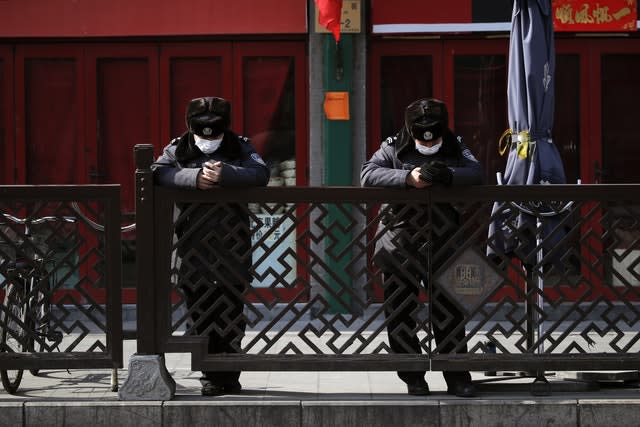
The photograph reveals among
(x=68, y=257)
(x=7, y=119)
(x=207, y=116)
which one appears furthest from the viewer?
(x=7, y=119)

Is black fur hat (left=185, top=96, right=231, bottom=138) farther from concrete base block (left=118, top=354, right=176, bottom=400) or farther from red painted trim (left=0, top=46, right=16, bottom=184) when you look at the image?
red painted trim (left=0, top=46, right=16, bottom=184)

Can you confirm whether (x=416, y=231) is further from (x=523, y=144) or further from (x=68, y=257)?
(x=68, y=257)

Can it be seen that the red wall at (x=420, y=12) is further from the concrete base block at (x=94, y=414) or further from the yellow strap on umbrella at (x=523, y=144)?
the concrete base block at (x=94, y=414)

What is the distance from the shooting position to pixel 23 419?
661 centimetres

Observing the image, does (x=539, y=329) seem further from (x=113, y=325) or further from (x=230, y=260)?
(x=113, y=325)

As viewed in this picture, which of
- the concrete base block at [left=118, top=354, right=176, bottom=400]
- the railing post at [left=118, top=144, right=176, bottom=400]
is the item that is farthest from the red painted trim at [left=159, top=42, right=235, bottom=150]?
the concrete base block at [left=118, top=354, right=176, bottom=400]

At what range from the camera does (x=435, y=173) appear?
655 centimetres

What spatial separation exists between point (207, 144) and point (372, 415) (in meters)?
1.93

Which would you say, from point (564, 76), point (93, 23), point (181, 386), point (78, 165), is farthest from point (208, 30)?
point (181, 386)

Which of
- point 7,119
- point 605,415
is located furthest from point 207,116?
point 7,119

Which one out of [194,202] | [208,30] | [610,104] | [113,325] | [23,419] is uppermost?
[208,30]

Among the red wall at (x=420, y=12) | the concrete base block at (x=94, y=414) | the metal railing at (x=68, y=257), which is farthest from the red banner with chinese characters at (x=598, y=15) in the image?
the concrete base block at (x=94, y=414)

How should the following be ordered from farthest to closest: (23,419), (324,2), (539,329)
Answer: (324,2), (539,329), (23,419)

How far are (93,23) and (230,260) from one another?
16.3ft
